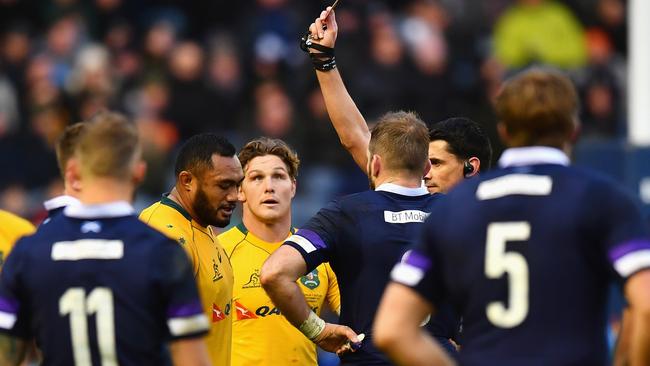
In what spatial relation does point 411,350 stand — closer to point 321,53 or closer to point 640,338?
point 640,338

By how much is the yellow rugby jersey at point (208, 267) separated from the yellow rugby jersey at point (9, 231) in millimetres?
735

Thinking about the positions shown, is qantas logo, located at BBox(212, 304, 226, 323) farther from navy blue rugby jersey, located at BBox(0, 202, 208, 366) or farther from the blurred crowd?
the blurred crowd

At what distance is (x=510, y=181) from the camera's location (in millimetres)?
5172

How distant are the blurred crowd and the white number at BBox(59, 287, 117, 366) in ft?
33.0

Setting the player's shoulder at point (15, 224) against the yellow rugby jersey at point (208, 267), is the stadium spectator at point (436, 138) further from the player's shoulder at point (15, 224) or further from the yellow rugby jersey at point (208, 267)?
the player's shoulder at point (15, 224)

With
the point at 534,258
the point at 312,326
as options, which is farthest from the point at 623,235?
the point at 312,326

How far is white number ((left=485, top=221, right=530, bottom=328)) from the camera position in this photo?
16.5 feet

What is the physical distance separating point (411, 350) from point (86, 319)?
1.28 m

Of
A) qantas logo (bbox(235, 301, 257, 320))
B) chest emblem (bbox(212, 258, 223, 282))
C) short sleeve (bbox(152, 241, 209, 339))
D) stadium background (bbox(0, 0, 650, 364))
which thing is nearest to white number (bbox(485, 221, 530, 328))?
short sleeve (bbox(152, 241, 209, 339))

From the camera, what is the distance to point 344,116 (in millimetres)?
8383

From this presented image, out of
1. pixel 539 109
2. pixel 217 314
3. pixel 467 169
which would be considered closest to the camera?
pixel 539 109

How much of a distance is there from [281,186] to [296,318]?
1813 mm

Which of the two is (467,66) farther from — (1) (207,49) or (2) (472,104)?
(1) (207,49)

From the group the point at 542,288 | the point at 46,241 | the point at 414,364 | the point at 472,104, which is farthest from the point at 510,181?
the point at 472,104
